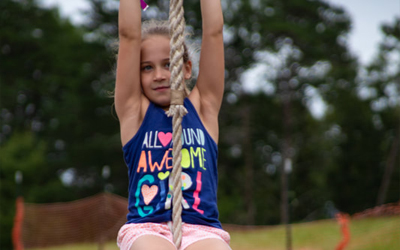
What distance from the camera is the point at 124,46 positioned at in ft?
7.57

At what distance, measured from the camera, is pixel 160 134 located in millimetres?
2297

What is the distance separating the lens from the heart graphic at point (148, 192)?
218cm

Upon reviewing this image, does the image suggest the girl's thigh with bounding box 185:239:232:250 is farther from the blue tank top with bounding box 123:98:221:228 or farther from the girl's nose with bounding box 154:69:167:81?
the girl's nose with bounding box 154:69:167:81

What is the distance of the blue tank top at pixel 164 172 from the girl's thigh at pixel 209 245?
127mm

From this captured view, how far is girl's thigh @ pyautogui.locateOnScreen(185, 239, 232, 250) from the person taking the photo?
2041 mm

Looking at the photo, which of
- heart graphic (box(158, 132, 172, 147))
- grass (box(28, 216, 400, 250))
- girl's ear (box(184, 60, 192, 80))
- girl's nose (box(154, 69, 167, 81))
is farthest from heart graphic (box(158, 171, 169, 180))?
grass (box(28, 216, 400, 250))

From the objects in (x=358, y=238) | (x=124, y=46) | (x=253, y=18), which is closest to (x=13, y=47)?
(x=253, y=18)

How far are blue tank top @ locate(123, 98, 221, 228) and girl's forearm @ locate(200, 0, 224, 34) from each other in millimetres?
440

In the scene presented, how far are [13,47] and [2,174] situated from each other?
6708mm

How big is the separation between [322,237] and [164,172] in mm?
9322

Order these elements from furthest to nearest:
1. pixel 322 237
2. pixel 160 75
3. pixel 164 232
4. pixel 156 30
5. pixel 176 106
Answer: pixel 322 237 < pixel 156 30 < pixel 160 75 < pixel 176 106 < pixel 164 232

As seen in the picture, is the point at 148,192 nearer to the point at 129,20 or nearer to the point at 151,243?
the point at 151,243

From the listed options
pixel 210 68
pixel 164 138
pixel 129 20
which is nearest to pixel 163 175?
pixel 164 138

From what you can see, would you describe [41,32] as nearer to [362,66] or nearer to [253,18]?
[253,18]
